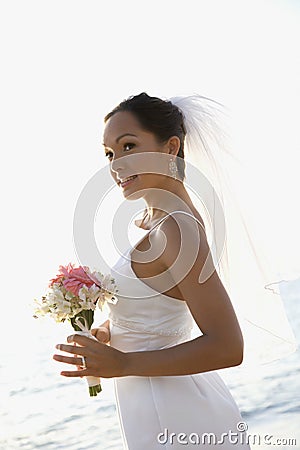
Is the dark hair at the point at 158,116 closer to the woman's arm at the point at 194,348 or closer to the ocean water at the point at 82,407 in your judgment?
the woman's arm at the point at 194,348

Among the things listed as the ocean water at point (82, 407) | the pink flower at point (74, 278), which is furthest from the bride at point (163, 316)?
the ocean water at point (82, 407)

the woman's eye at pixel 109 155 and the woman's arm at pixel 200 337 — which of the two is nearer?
the woman's arm at pixel 200 337

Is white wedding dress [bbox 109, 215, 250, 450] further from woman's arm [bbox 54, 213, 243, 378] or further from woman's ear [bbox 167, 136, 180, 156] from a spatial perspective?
woman's ear [bbox 167, 136, 180, 156]

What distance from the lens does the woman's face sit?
9.15 feet

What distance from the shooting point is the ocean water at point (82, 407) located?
6.55 m

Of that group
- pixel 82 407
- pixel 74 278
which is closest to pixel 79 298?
pixel 74 278

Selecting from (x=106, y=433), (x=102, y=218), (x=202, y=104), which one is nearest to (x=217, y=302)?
(x=202, y=104)

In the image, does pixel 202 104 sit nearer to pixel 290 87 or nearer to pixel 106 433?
pixel 106 433

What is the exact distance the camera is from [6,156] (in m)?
13.4

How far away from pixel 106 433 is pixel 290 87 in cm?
875

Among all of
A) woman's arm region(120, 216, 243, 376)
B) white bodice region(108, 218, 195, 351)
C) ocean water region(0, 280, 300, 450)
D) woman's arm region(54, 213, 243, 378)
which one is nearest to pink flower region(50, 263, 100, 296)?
white bodice region(108, 218, 195, 351)

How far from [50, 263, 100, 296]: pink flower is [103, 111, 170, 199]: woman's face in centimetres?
32

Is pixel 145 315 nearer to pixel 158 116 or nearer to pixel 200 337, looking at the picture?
pixel 200 337

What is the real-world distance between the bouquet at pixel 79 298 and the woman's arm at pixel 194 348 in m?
0.16
